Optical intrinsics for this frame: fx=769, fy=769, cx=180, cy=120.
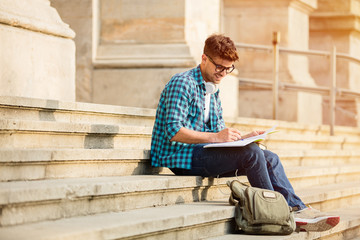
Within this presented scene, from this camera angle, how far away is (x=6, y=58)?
20.1ft

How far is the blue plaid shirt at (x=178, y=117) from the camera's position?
4.94 meters

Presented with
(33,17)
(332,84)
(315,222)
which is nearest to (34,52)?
(33,17)

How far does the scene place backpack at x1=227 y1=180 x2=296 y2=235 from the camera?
183 inches

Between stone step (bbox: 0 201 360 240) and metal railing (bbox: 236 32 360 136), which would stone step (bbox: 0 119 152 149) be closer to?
stone step (bbox: 0 201 360 240)

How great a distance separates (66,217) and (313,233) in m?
2.00

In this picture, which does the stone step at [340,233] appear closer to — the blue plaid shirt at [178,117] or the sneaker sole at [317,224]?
the sneaker sole at [317,224]

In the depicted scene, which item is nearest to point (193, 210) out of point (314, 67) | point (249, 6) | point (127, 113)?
point (127, 113)

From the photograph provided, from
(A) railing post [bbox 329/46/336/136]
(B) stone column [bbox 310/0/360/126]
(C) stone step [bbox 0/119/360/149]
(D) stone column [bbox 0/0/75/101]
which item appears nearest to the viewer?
(C) stone step [bbox 0/119/360/149]

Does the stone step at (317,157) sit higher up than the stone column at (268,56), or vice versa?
the stone column at (268,56)

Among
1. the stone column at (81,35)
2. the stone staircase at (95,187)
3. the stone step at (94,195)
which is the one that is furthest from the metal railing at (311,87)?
the stone step at (94,195)

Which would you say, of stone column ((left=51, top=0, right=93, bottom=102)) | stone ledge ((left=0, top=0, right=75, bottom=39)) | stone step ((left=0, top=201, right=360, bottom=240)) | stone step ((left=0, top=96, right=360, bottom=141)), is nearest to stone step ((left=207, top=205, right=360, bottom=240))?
stone step ((left=0, top=201, right=360, bottom=240))

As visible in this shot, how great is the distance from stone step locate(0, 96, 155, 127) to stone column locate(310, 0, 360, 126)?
8.07m

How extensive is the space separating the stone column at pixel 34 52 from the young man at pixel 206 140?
1.67m

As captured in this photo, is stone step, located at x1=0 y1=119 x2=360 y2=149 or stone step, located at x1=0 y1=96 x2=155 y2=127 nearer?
stone step, located at x1=0 y1=119 x2=360 y2=149
